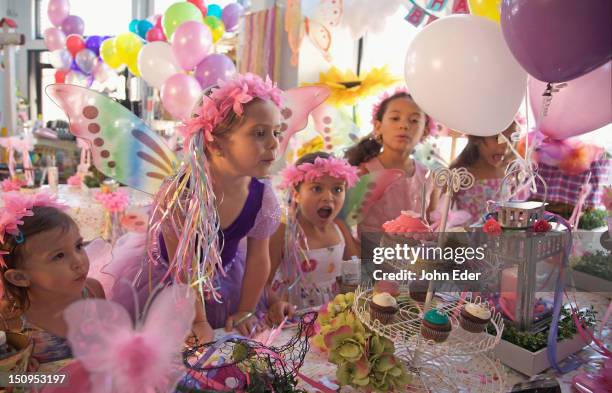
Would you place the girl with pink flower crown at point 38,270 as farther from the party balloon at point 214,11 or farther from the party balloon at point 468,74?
the party balloon at point 214,11

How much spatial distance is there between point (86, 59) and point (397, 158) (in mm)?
4959

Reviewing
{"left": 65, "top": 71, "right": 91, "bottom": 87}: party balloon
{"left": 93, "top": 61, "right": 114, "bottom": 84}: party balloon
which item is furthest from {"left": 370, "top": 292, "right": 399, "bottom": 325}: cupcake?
{"left": 65, "top": 71, "right": 91, "bottom": 87}: party balloon

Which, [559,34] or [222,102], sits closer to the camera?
[559,34]

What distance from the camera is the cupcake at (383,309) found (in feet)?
3.22

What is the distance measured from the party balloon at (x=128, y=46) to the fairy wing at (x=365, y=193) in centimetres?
335

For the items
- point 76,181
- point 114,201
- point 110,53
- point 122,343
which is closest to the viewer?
point 122,343

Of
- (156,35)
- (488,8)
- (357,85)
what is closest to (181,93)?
(357,85)

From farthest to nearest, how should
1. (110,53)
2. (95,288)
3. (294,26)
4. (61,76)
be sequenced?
(61,76) < (110,53) < (294,26) < (95,288)

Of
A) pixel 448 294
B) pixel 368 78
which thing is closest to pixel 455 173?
pixel 448 294

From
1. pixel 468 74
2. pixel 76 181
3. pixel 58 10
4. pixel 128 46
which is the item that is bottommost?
pixel 76 181

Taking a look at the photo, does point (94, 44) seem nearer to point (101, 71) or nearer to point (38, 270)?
point (101, 71)

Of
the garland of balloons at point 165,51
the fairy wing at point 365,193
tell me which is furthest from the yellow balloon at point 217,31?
the fairy wing at point 365,193

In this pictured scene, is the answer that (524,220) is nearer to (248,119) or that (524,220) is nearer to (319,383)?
(319,383)

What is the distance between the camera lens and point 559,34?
973 mm
